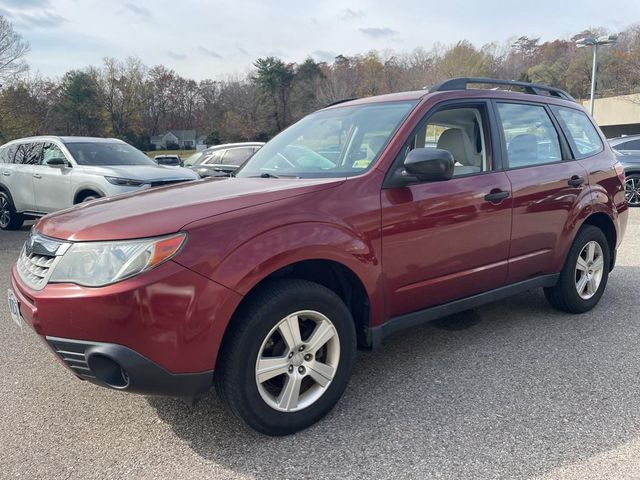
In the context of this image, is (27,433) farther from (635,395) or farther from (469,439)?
(635,395)

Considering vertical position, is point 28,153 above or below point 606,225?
above

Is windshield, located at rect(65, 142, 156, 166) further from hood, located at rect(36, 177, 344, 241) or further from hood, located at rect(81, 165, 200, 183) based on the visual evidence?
hood, located at rect(36, 177, 344, 241)

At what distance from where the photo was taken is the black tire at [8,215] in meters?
9.53

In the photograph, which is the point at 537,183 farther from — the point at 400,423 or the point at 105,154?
the point at 105,154

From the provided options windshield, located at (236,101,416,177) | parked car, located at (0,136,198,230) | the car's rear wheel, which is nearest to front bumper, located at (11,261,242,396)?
windshield, located at (236,101,416,177)

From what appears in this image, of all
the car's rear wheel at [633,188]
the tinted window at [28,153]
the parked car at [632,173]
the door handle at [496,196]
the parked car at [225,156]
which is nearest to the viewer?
the door handle at [496,196]

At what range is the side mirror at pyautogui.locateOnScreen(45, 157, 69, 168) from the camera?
8234mm

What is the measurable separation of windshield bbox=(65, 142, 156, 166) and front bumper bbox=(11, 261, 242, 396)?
6.67m

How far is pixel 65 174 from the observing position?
826 centimetres

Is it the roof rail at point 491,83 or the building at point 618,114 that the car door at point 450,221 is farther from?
the building at point 618,114

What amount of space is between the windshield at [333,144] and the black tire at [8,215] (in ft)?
25.2

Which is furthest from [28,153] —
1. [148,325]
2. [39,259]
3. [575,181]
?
[575,181]

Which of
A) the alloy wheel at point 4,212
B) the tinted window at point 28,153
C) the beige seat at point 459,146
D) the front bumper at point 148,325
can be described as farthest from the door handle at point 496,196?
the alloy wheel at point 4,212

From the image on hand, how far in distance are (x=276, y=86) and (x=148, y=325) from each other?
70696mm
